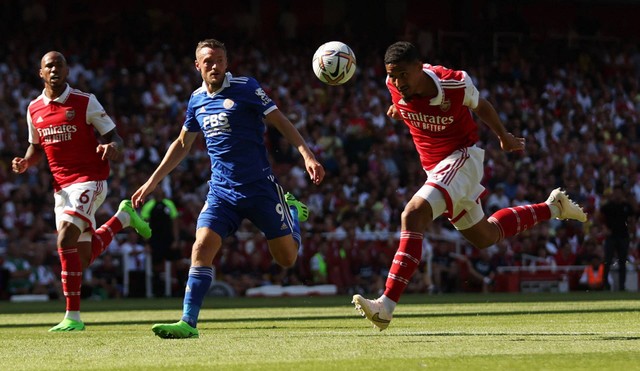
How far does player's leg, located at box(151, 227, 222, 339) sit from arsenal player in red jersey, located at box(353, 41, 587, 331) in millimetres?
1269

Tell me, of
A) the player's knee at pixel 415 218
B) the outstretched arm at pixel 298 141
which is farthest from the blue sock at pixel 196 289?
the player's knee at pixel 415 218

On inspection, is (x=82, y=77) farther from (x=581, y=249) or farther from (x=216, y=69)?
(x=216, y=69)

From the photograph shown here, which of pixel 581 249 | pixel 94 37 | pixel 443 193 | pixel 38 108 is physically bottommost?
pixel 581 249

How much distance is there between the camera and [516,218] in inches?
447

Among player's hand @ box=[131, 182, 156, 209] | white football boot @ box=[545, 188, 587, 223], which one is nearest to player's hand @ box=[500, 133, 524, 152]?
white football boot @ box=[545, 188, 587, 223]

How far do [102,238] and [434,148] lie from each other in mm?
4301

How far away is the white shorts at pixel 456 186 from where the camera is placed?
32.7 feet

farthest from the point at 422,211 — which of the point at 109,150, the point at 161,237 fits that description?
the point at 161,237

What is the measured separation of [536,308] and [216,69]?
6.56 m

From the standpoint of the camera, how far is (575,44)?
37.7 metres

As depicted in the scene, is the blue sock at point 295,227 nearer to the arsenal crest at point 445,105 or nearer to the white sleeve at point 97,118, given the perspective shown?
the arsenal crest at point 445,105

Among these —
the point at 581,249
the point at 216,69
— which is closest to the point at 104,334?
the point at 216,69

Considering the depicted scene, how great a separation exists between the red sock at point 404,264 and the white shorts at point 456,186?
346 millimetres

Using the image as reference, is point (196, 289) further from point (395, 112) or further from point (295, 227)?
point (395, 112)
